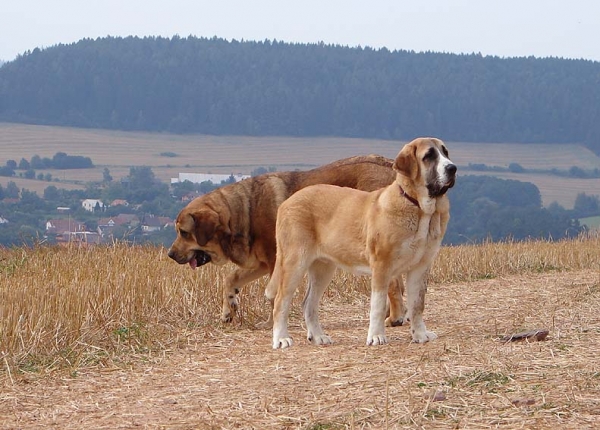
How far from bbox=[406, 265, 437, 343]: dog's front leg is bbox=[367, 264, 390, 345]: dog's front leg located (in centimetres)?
27

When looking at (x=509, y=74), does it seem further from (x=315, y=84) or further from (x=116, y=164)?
(x=116, y=164)

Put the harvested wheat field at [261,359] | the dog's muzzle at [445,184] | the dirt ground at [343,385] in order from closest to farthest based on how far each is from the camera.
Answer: the dirt ground at [343,385]
the harvested wheat field at [261,359]
the dog's muzzle at [445,184]

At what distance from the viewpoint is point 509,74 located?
12206 cm

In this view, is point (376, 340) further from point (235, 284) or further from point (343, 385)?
point (235, 284)

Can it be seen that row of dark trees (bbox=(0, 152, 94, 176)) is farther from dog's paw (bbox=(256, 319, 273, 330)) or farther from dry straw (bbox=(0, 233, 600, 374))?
dog's paw (bbox=(256, 319, 273, 330))

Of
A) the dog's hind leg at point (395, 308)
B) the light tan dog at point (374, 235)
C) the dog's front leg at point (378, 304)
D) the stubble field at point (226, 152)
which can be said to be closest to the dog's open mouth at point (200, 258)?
the light tan dog at point (374, 235)

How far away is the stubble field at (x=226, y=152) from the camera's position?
88000 mm

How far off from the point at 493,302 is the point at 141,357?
474 centimetres

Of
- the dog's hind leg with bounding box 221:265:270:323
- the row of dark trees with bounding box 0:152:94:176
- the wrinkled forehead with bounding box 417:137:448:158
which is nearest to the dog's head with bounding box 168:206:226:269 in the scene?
the dog's hind leg with bounding box 221:265:270:323

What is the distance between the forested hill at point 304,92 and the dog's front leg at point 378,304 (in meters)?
97.7

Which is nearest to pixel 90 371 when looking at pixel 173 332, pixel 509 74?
pixel 173 332

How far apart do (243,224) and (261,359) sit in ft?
9.39

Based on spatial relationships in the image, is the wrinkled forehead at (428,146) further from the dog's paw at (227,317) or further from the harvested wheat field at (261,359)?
the dog's paw at (227,317)

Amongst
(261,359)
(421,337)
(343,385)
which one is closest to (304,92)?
(421,337)
